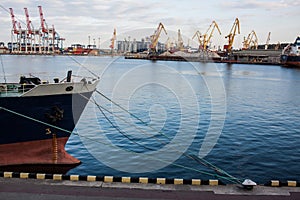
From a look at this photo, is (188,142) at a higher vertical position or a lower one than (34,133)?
lower

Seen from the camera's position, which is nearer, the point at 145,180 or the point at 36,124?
the point at 145,180

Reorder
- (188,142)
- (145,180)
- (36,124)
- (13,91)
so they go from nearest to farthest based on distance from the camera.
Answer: (145,180) < (13,91) < (36,124) < (188,142)

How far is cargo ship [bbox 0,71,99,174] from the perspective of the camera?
42.1 feet

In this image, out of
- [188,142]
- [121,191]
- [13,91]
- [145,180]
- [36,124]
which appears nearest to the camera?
[121,191]

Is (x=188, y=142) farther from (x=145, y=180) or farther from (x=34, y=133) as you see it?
(x=145, y=180)

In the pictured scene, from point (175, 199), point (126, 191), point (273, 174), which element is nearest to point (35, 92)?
point (126, 191)

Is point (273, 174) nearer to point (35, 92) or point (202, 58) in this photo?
point (35, 92)

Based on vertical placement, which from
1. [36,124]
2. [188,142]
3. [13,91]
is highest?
[13,91]

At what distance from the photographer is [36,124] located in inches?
529

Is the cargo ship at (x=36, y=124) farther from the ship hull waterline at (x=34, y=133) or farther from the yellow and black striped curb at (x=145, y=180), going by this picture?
the yellow and black striped curb at (x=145, y=180)

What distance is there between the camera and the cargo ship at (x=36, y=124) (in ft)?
42.1

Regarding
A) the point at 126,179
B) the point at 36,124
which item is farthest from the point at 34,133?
the point at 126,179

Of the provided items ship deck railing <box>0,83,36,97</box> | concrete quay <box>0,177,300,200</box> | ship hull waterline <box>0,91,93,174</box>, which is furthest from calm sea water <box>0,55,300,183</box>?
concrete quay <box>0,177,300,200</box>

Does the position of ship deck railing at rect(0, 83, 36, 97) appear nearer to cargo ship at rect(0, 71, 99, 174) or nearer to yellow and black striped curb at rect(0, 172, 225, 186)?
cargo ship at rect(0, 71, 99, 174)
